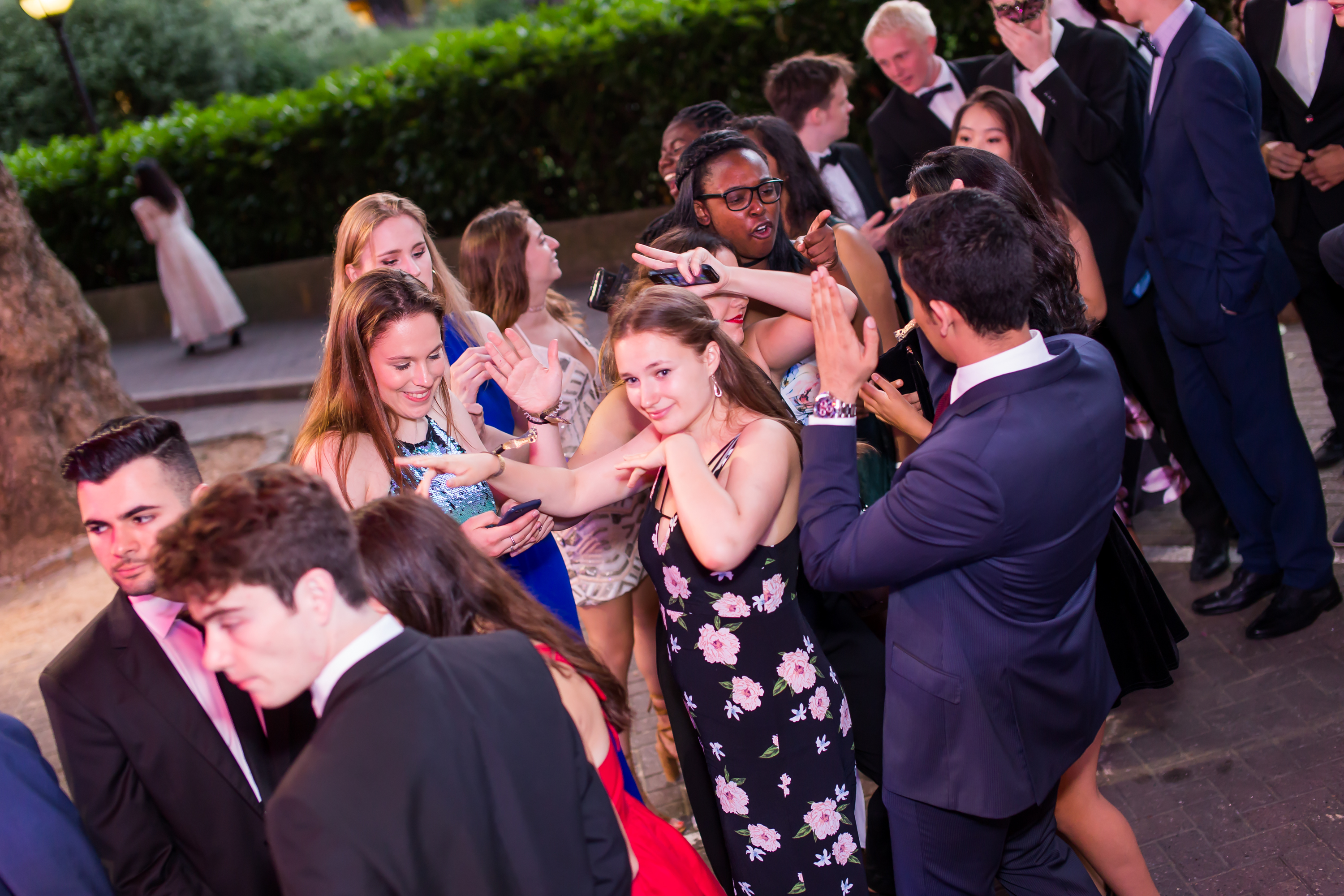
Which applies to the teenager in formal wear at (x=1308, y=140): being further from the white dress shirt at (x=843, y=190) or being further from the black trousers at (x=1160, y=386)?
the white dress shirt at (x=843, y=190)

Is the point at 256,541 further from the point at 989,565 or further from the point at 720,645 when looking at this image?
the point at 989,565

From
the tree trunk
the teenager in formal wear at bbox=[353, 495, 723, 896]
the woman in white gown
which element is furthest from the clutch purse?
the woman in white gown

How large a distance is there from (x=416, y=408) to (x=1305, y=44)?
11.8ft

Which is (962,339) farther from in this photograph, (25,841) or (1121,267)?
(1121,267)

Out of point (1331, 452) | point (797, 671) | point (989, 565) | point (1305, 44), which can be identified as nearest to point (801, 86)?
point (1305, 44)

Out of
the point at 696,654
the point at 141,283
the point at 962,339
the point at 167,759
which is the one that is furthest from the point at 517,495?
the point at 141,283

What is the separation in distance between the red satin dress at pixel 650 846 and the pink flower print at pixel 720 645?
0.39m

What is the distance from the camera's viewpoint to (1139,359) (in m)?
4.42

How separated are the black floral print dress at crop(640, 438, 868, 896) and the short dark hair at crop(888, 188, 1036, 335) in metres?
0.70

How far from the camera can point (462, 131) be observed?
10383 mm

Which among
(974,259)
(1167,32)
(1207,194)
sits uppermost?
(1167,32)

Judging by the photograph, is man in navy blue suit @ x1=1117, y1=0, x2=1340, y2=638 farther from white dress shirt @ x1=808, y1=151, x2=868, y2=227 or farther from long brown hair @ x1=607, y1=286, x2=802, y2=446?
long brown hair @ x1=607, y1=286, x2=802, y2=446

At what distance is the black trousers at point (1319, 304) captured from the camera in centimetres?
439

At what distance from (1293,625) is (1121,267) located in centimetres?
155
